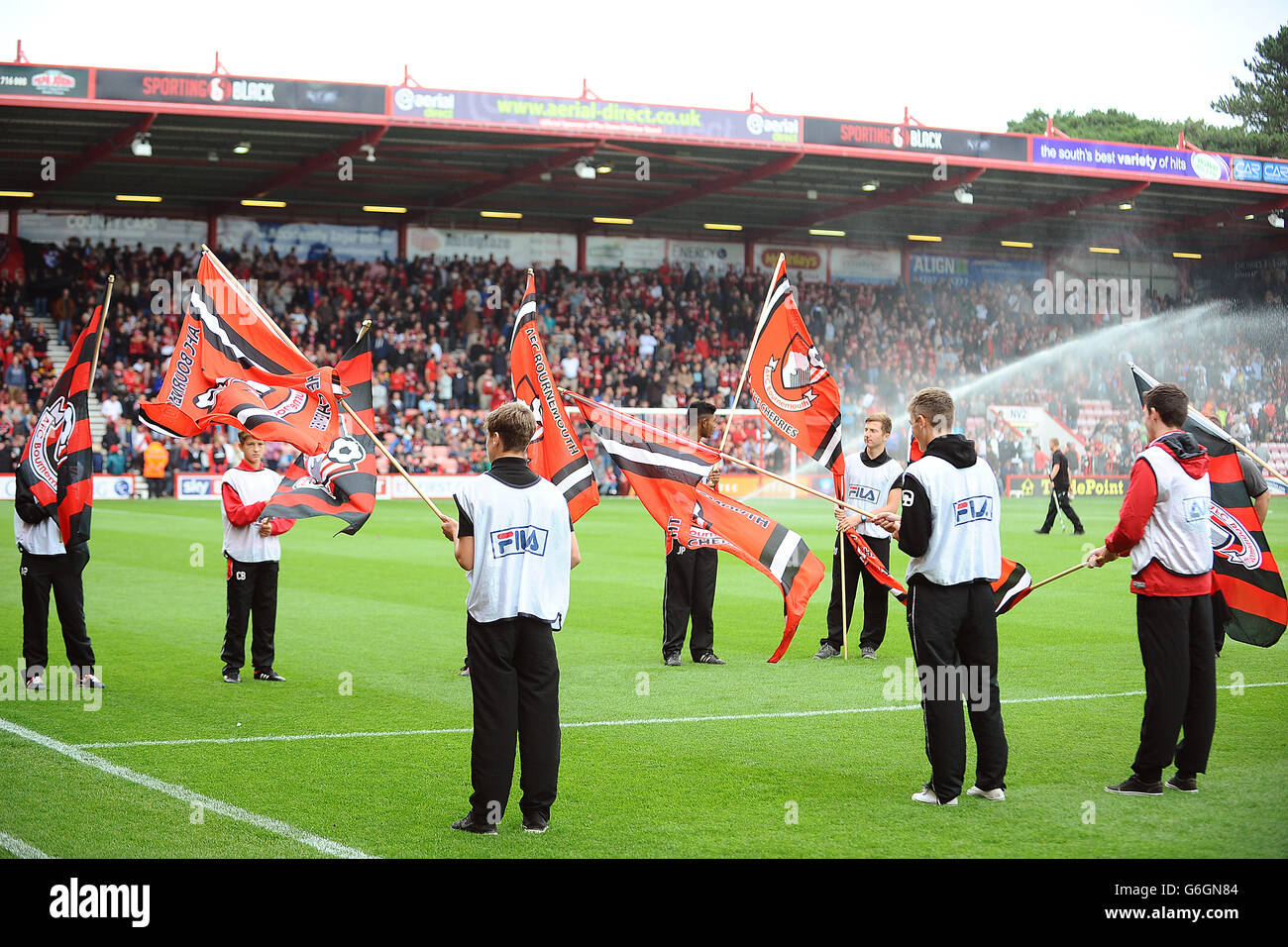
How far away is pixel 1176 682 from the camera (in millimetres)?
7328

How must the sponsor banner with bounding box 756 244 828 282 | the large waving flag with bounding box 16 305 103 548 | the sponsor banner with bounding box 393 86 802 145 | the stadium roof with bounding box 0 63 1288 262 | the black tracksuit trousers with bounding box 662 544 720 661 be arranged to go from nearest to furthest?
the large waving flag with bounding box 16 305 103 548 < the black tracksuit trousers with bounding box 662 544 720 661 < the stadium roof with bounding box 0 63 1288 262 < the sponsor banner with bounding box 393 86 802 145 < the sponsor banner with bounding box 756 244 828 282

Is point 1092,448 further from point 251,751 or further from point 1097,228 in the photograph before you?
point 251,751

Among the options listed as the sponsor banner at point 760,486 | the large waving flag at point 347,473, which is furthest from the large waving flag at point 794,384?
the sponsor banner at point 760,486

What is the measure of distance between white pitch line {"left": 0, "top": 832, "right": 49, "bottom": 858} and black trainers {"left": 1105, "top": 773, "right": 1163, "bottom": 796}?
5.50m

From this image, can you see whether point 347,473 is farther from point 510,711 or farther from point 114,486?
point 114,486

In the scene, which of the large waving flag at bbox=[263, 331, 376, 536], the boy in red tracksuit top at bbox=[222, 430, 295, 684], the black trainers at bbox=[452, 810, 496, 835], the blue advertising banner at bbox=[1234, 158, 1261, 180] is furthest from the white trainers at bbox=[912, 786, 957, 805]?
the blue advertising banner at bbox=[1234, 158, 1261, 180]

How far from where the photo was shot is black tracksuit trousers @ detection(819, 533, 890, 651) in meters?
12.6

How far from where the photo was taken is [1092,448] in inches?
1844

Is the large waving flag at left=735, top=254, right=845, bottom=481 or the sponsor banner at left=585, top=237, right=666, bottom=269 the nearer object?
the large waving flag at left=735, top=254, right=845, bottom=481

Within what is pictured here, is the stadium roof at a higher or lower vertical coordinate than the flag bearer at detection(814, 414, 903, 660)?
higher

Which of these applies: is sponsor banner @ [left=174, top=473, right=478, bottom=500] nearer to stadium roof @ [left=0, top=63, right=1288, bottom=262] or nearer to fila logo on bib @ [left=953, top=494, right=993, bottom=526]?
stadium roof @ [left=0, top=63, right=1288, bottom=262]

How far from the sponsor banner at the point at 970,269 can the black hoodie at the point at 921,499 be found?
46.3 m

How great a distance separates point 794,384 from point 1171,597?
246 inches

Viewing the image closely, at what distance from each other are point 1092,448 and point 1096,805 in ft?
137
